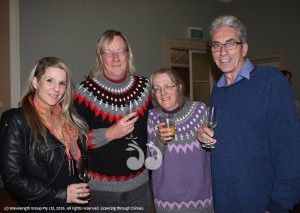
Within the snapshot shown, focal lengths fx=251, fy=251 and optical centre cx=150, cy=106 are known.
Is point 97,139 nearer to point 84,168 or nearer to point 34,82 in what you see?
point 84,168

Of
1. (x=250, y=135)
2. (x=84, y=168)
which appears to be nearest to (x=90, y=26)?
(x=84, y=168)

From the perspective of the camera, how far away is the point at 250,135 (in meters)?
1.58

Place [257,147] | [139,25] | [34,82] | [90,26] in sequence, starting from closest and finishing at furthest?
1. [257,147]
2. [34,82]
3. [90,26]
4. [139,25]

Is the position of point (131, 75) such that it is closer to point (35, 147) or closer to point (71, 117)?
point (71, 117)

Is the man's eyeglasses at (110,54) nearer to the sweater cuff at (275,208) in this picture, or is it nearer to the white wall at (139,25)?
the sweater cuff at (275,208)

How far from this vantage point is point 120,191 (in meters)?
2.00

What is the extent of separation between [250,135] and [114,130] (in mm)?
971

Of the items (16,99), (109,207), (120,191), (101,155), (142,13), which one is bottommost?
(109,207)

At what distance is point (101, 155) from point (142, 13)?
4.91 meters

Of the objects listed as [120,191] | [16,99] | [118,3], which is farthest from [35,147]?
[118,3]

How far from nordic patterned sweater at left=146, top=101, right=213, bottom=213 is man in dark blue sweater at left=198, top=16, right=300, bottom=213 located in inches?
6.4

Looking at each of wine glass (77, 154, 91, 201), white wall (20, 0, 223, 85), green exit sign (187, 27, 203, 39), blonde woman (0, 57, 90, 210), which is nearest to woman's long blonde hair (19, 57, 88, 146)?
blonde woman (0, 57, 90, 210)

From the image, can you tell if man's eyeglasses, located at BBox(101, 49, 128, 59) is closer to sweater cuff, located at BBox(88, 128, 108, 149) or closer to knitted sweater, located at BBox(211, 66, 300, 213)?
sweater cuff, located at BBox(88, 128, 108, 149)

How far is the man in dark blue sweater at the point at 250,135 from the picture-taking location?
1.43 metres
